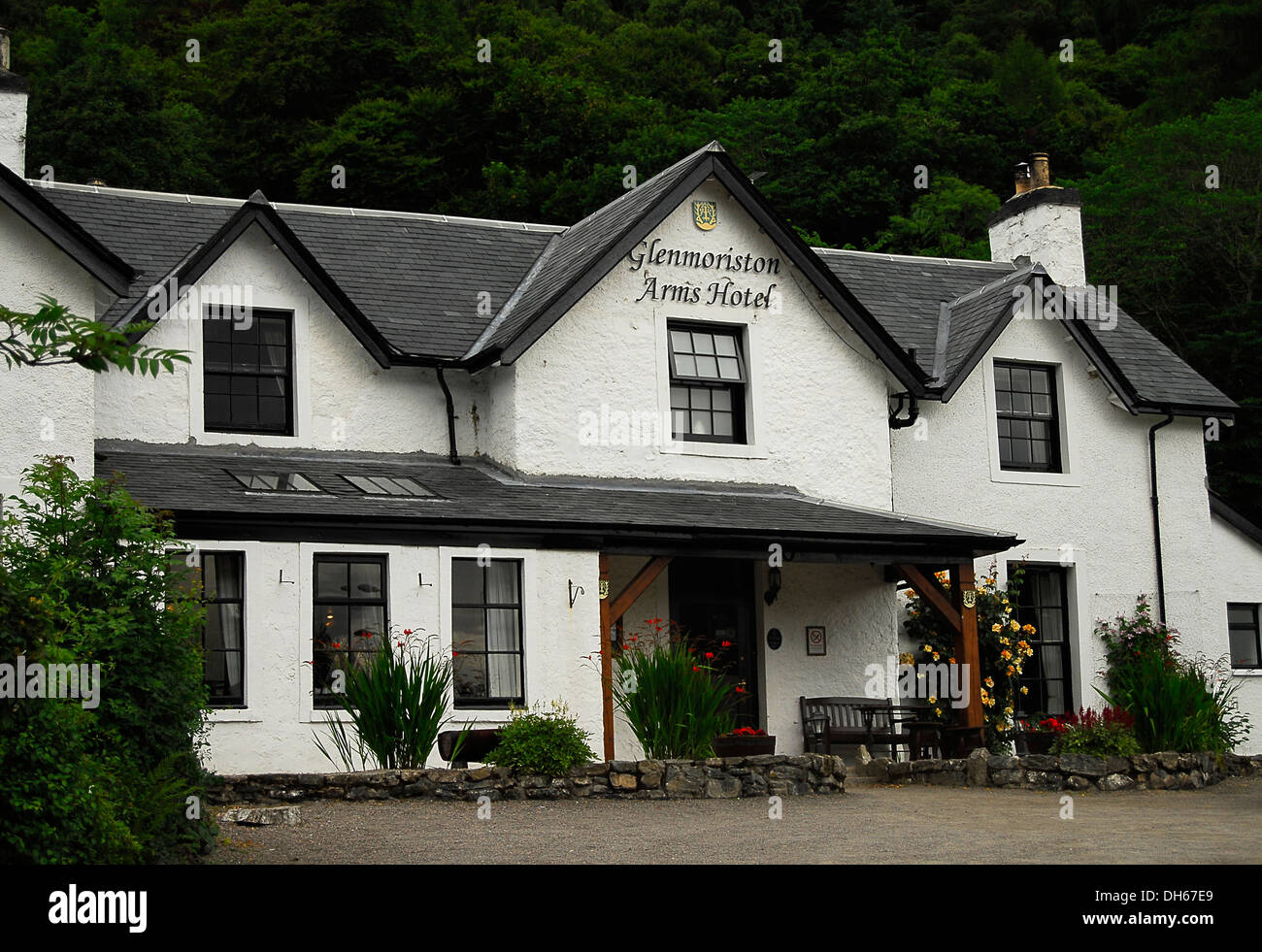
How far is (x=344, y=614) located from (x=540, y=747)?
354 centimetres

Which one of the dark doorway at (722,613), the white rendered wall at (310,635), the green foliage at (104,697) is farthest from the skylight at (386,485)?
the green foliage at (104,697)

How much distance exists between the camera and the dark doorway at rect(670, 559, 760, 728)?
19.9 m

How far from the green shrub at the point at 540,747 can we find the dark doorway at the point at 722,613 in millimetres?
5559

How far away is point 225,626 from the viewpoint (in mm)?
16328

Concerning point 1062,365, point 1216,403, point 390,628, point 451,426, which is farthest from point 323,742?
point 1216,403

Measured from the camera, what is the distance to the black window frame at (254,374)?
61.0ft

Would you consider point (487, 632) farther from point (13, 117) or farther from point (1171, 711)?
point (13, 117)

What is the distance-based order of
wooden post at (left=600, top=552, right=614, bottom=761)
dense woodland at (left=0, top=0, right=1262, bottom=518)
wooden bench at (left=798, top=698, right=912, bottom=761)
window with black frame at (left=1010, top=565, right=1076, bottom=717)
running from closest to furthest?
1. wooden post at (left=600, top=552, right=614, bottom=761)
2. wooden bench at (left=798, top=698, right=912, bottom=761)
3. window with black frame at (left=1010, top=565, right=1076, bottom=717)
4. dense woodland at (left=0, top=0, right=1262, bottom=518)

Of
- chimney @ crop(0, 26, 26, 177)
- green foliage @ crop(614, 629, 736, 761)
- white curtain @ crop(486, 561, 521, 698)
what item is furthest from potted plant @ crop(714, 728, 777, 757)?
chimney @ crop(0, 26, 26, 177)

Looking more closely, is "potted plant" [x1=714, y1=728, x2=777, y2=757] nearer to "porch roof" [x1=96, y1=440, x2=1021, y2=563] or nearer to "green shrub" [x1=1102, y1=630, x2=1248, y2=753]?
"porch roof" [x1=96, y1=440, x2=1021, y2=563]

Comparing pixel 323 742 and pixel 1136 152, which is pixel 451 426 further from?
pixel 1136 152

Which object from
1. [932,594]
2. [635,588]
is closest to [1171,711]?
[932,594]

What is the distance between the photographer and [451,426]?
64.7 feet

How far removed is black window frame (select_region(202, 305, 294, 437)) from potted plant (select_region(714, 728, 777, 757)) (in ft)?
21.6
